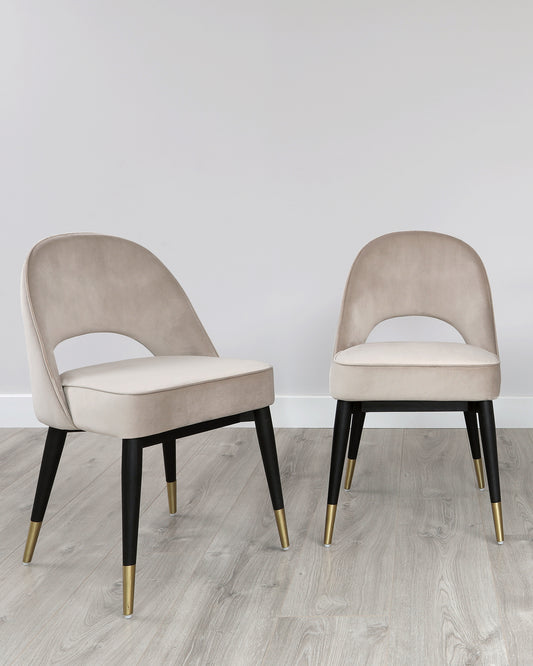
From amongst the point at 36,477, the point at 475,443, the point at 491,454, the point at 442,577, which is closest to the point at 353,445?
the point at 475,443

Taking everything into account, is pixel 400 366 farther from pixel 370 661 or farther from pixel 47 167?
pixel 47 167

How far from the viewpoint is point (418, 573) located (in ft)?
5.88

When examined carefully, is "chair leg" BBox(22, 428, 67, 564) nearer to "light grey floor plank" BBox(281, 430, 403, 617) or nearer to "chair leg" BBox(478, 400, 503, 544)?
"light grey floor plank" BBox(281, 430, 403, 617)

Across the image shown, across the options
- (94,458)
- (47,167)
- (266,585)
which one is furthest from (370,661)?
(47,167)

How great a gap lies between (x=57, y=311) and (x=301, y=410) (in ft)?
4.98

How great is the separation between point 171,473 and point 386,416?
1.25m

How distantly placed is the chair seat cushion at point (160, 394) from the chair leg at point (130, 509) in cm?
4

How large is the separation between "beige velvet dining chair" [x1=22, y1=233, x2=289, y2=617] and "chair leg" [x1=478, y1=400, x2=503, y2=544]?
518mm

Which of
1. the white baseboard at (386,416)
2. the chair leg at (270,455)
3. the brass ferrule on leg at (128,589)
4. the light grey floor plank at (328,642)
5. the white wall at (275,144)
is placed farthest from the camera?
the white baseboard at (386,416)

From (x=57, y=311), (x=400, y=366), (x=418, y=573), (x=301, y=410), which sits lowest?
(x=301, y=410)

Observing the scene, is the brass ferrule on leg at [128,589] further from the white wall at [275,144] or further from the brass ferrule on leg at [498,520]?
the white wall at [275,144]

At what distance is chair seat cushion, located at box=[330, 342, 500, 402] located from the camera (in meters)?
1.90

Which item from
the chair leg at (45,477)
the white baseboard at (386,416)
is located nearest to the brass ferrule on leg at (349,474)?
the white baseboard at (386,416)

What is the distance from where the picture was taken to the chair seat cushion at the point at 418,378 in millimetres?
1903
